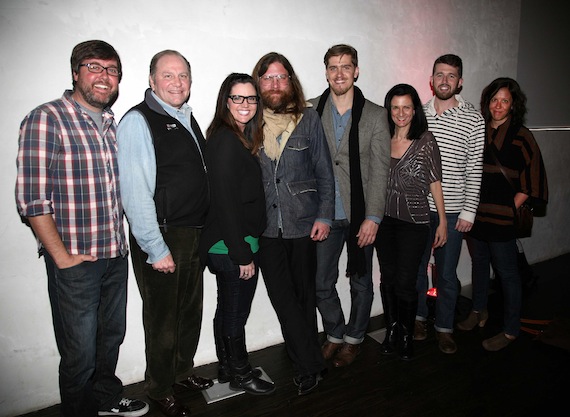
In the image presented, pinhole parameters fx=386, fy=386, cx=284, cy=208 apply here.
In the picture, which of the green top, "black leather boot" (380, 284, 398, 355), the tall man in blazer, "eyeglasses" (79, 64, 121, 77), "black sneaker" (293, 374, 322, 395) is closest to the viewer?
"eyeglasses" (79, 64, 121, 77)

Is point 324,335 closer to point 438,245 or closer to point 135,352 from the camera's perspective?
point 438,245

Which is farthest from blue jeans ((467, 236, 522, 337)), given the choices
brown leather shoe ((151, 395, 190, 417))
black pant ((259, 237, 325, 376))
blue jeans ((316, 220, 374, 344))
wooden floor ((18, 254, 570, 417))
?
brown leather shoe ((151, 395, 190, 417))

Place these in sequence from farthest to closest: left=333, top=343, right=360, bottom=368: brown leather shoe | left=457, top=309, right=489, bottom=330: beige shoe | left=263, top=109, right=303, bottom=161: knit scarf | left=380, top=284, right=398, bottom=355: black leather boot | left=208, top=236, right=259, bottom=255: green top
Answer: left=457, top=309, right=489, bottom=330: beige shoe < left=380, top=284, right=398, bottom=355: black leather boot < left=333, top=343, right=360, bottom=368: brown leather shoe < left=263, top=109, right=303, bottom=161: knit scarf < left=208, top=236, right=259, bottom=255: green top

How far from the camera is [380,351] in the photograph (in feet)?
9.49

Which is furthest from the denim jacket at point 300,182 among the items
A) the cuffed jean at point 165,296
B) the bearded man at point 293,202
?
the cuffed jean at point 165,296

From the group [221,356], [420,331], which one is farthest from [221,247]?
[420,331]

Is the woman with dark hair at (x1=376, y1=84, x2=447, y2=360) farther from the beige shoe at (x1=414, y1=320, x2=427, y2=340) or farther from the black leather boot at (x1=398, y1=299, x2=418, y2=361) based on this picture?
the beige shoe at (x1=414, y1=320, x2=427, y2=340)

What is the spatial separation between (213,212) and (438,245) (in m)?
1.66

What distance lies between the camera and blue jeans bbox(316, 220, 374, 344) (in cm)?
262

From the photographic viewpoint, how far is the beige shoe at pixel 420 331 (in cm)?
307

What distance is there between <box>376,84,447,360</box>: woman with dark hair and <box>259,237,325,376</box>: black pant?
64cm

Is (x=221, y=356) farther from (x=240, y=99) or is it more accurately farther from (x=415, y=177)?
(x=415, y=177)

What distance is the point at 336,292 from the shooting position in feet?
8.98

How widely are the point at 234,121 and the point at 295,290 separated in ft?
3.58
